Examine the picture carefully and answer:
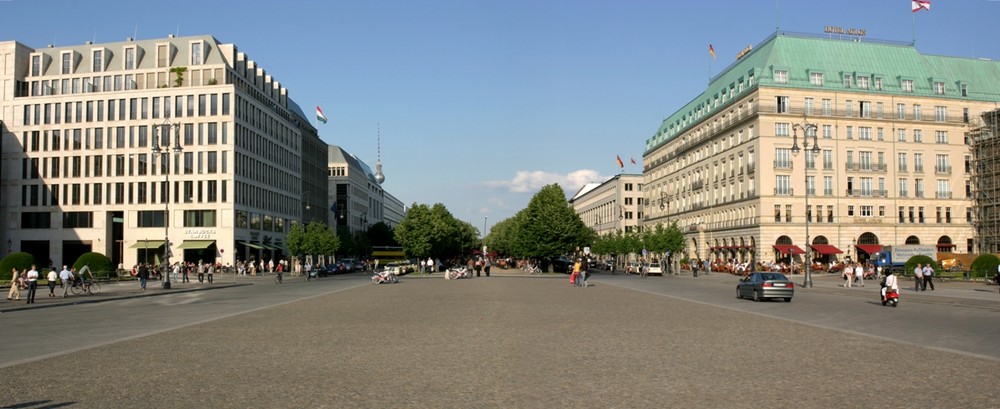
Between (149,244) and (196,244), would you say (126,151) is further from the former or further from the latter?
(196,244)

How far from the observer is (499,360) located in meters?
14.0

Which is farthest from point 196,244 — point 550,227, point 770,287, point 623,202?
point 623,202

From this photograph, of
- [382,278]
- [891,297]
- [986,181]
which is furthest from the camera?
[986,181]

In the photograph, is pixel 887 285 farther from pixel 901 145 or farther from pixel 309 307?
pixel 901 145

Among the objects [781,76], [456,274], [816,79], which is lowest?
[456,274]

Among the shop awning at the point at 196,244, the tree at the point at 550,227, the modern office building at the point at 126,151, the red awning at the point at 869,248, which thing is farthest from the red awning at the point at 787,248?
the shop awning at the point at 196,244

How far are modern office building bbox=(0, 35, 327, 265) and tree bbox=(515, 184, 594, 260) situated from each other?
31.6 metres

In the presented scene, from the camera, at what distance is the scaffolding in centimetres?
8525

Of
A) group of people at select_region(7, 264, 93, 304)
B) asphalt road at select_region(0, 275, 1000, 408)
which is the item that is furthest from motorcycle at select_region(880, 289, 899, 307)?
group of people at select_region(7, 264, 93, 304)

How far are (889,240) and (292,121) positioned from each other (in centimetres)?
8077

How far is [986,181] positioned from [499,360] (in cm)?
9129

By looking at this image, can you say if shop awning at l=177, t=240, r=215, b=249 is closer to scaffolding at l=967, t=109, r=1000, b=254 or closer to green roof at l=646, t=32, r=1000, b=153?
green roof at l=646, t=32, r=1000, b=153

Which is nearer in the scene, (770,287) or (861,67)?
(770,287)

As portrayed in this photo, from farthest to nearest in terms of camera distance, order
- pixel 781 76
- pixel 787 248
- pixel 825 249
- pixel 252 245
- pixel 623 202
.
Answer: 1. pixel 623 202
2. pixel 781 76
3. pixel 252 245
4. pixel 825 249
5. pixel 787 248
